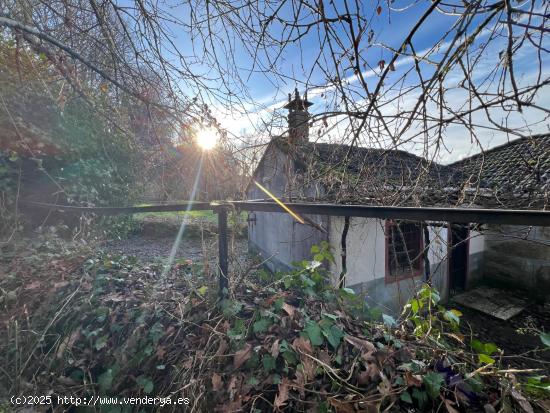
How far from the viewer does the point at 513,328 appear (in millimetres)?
6500

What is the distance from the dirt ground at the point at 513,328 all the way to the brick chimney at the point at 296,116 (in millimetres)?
5579

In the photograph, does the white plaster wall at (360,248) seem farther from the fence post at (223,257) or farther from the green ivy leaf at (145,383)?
the green ivy leaf at (145,383)

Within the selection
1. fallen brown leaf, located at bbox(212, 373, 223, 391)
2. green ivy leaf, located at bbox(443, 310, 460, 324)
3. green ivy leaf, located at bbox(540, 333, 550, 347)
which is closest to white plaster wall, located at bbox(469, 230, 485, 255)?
green ivy leaf, located at bbox(443, 310, 460, 324)

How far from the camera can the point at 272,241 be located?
8.70 metres

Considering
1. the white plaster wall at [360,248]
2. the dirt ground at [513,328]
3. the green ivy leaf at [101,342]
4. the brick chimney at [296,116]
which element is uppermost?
the brick chimney at [296,116]

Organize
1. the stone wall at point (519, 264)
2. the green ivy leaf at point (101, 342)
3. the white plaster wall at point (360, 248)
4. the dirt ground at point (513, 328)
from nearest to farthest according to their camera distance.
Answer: the green ivy leaf at point (101, 342) → the dirt ground at point (513, 328) → the white plaster wall at point (360, 248) → the stone wall at point (519, 264)

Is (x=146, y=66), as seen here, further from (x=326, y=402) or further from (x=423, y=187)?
(x=423, y=187)

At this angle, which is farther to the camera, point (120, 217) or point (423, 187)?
point (120, 217)

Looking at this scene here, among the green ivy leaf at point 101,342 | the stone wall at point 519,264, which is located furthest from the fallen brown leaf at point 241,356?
the stone wall at point 519,264

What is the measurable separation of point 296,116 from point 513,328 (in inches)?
319

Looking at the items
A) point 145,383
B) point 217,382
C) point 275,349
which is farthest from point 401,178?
point 145,383

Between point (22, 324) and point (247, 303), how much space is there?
1.78m

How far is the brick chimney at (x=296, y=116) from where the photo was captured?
193 cm

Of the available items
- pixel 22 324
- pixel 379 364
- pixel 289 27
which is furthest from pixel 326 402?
pixel 22 324
